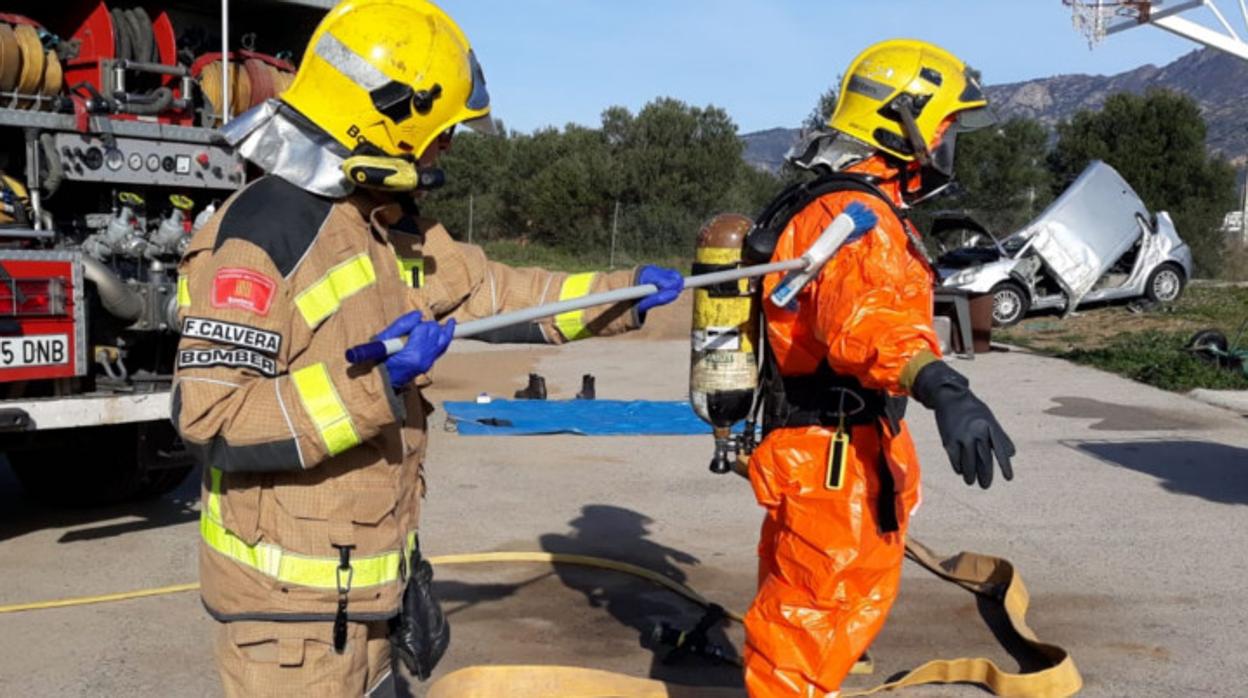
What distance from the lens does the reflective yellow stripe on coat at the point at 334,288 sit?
2.65m

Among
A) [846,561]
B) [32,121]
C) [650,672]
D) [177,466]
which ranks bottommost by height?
[650,672]

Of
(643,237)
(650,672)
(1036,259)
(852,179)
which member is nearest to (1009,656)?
(650,672)

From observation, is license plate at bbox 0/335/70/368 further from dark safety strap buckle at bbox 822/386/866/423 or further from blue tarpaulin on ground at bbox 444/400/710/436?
blue tarpaulin on ground at bbox 444/400/710/436

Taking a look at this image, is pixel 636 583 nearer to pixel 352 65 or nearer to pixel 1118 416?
pixel 352 65

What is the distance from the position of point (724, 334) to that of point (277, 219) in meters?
1.77

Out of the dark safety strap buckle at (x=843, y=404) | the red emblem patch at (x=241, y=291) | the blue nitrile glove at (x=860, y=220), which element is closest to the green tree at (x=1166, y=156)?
the dark safety strap buckle at (x=843, y=404)

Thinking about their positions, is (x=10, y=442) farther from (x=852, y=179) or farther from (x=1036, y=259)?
(x=1036, y=259)

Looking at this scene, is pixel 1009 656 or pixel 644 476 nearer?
pixel 1009 656

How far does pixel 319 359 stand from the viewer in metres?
2.67

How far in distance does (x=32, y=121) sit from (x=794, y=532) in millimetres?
4784

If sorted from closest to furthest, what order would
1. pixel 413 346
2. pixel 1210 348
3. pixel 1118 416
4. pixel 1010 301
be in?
pixel 413 346 < pixel 1118 416 < pixel 1210 348 < pixel 1010 301

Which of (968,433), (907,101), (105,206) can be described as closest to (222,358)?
(968,433)

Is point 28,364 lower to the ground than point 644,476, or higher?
higher

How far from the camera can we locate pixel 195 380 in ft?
8.11
